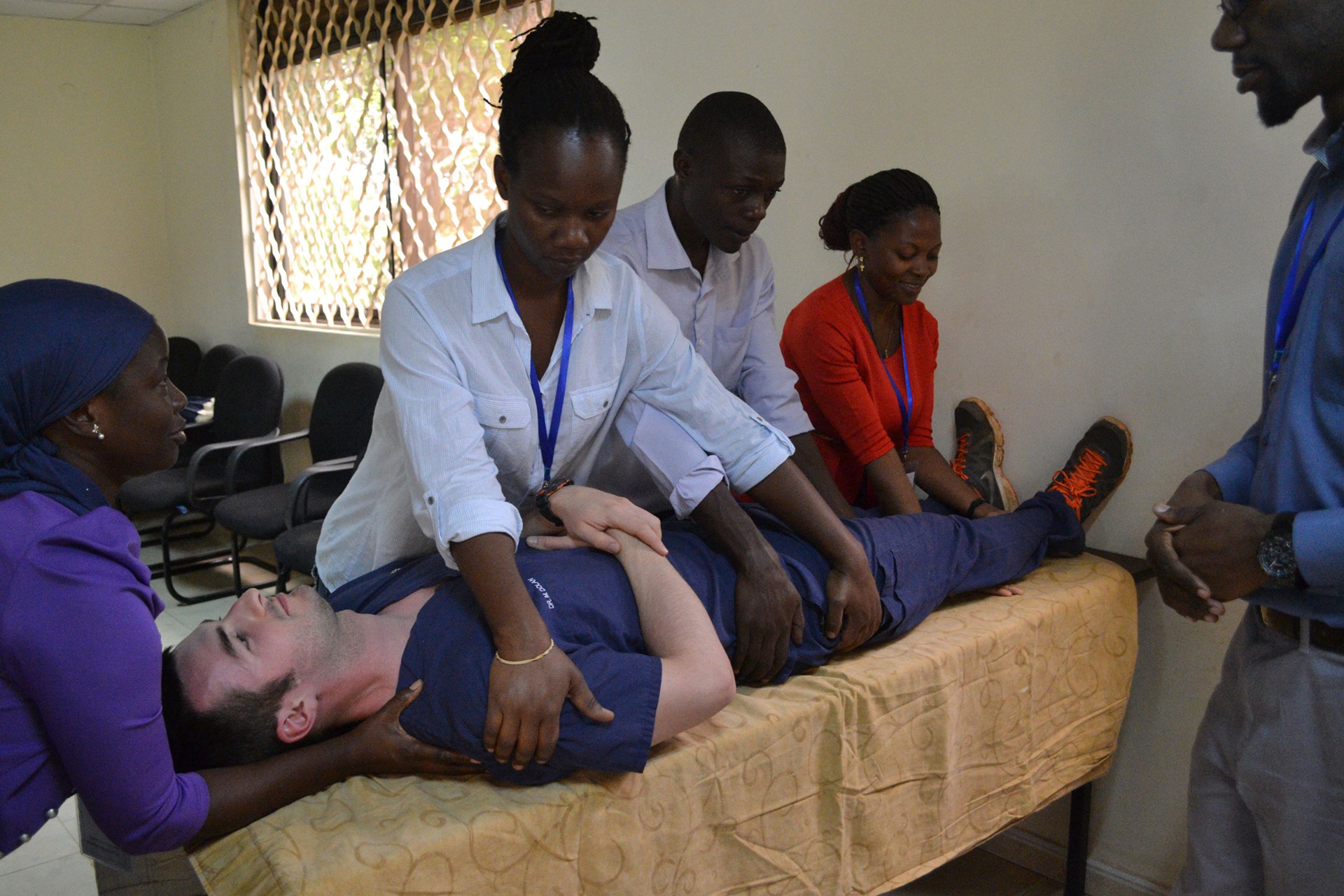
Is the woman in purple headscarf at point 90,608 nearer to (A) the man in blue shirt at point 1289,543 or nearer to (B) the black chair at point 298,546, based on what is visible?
(A) the man in blue shirt at point 1289,543

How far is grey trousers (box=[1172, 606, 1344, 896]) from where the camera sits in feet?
4.54

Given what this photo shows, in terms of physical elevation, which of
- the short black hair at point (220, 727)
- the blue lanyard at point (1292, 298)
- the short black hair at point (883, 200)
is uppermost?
the short black hair at point (883, 200)

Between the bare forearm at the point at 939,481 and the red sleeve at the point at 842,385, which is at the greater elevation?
the red sleeve at the point at 842,385

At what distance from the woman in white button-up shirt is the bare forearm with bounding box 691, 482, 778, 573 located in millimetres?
56

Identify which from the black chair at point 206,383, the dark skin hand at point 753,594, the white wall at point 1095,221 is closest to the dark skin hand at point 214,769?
the dark skin hand at point 753,594

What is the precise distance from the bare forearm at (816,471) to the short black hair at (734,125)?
2.07ft

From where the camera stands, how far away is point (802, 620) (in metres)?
1.62

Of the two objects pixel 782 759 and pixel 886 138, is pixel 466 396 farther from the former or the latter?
pixel 886 138

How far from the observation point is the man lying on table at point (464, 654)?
127cm

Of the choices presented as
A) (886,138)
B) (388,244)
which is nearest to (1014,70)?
(886,138)

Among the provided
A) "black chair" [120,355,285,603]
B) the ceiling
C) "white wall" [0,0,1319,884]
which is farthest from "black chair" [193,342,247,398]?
"white wall" [0,0,1319,884]

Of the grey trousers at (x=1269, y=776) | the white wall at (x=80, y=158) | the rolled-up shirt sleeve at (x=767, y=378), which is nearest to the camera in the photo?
the grey trousers at (x=1269, y=776)

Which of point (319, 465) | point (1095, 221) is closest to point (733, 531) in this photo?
point (1095, 221)

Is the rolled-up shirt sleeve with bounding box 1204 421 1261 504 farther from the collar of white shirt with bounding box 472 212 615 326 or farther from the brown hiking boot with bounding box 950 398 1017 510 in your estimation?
the collar of white shirt with bounding box 472 212 615 326
